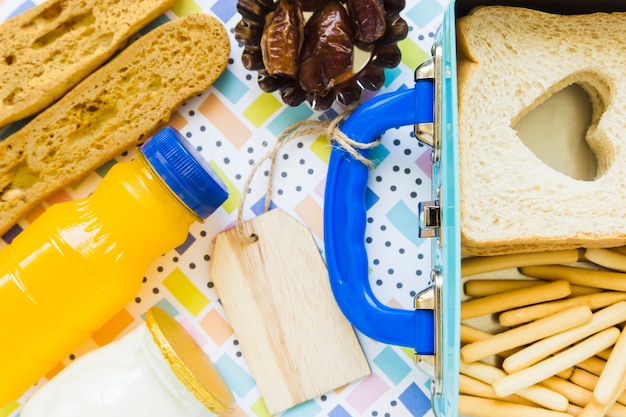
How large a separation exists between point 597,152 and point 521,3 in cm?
21

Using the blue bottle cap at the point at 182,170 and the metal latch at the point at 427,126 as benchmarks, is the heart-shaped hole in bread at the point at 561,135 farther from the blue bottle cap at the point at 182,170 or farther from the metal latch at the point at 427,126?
the blue bottle cap at the point at 182,170

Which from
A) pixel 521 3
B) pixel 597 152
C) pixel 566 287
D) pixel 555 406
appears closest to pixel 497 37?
pixel 521 3

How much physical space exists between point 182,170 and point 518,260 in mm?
417

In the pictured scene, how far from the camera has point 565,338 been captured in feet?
2.36

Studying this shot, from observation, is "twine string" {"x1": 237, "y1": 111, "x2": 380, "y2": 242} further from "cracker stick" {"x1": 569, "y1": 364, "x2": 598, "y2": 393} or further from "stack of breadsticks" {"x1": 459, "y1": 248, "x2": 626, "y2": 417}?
"cracker stick" {"x1": 569, "y1": 364, "x2": 598, "y2": 393}

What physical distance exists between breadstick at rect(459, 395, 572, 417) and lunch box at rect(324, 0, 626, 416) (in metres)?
0.06

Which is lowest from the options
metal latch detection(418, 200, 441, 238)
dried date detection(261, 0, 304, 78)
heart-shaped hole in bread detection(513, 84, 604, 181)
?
heart-shaped hole in bread detection(513, 84, 604, 181)

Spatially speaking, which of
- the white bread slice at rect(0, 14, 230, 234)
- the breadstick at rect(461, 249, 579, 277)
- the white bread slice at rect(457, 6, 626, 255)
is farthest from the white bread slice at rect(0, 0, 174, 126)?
the breadstick at rect(461, 249, 579, 277)

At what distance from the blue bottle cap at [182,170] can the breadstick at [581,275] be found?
405 mm

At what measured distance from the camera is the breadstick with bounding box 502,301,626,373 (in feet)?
2.37

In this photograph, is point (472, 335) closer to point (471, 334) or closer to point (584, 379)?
point (471, 334)

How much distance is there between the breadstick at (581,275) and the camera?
0.73m

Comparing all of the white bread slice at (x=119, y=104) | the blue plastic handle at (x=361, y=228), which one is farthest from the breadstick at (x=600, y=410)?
the white bread slice at (x=119, y=104)

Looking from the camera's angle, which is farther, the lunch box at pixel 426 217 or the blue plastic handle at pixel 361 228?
the blue plastic handle at pixel 361 228
